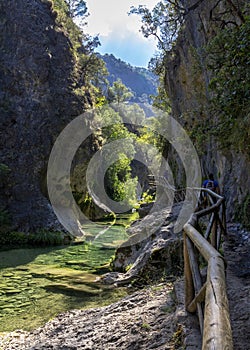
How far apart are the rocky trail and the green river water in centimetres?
97

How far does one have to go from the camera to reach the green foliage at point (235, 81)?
6078 mm

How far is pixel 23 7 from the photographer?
27906 mm

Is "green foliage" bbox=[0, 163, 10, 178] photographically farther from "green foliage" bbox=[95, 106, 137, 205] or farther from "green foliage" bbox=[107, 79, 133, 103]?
"green foliage" bbox=[107, 79, 133, 103]

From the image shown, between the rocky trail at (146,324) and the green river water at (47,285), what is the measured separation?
38.2 inches

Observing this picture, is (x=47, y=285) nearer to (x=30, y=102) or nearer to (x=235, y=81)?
(x=235, y=81)

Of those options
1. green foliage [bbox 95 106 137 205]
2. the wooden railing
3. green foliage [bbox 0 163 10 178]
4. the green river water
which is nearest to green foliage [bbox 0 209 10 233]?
green foliage [bbox 0 163 10 178]

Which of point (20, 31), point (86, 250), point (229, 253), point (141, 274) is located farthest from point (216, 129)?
point (20, 31)

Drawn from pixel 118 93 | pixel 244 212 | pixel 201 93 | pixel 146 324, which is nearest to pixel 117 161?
pixel 118 93

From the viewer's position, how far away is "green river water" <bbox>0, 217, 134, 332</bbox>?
7.94 metres

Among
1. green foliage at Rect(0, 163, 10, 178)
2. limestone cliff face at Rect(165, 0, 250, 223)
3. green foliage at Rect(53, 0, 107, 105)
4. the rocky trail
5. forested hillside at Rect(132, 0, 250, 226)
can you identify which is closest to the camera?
the rocky trail

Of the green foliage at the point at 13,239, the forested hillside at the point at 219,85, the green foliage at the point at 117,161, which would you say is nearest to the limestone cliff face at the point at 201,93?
the forested hillside at the point at 219,85

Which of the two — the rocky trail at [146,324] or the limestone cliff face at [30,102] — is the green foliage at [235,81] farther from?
the limestone cliff face at [30,102]

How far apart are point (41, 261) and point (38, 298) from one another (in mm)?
6341

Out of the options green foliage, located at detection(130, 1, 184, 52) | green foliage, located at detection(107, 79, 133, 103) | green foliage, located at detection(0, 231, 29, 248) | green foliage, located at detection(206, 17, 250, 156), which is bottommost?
green foliage, located at detection(0, 231, 29, 248)
